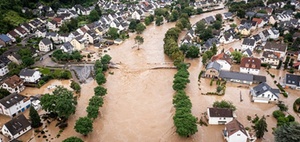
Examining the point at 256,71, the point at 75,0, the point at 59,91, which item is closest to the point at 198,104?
the point at 256,71

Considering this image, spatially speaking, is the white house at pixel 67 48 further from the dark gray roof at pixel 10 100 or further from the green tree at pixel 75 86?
the dark gray roof at pixel 10 100

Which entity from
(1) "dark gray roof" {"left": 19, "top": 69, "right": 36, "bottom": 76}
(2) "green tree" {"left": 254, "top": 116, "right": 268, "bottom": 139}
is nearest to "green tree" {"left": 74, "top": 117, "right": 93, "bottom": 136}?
(1) "dark gray roof" {"left": 19, "top": 69, "right": 36, "bottom": 76}

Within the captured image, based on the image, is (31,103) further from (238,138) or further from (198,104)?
(238,138)

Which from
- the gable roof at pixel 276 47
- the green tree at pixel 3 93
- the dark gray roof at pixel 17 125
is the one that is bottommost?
the dark gray roof at pixel 17 125

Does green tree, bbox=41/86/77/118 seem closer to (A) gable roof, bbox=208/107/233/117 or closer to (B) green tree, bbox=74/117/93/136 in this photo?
(B) green tree, bbox=74/117/93/136

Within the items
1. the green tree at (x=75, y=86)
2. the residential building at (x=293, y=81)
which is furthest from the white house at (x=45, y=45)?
the residential building at (x=293, y=81)

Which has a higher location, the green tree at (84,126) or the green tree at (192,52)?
the green tree at (192,52)
